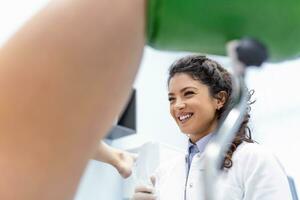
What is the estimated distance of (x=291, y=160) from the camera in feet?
7.05

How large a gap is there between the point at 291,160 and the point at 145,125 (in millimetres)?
797

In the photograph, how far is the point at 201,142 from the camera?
1450 millimetres

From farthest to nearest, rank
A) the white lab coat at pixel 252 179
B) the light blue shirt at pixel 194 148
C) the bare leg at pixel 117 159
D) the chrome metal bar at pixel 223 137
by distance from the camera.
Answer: the light blue shirt at pixel 194 148
the white lab coat at pixel 252 179
the bare leg at pixel 117 159
the chrome metal bar at pixel 223 137

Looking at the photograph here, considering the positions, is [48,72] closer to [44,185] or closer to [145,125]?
[44,185]

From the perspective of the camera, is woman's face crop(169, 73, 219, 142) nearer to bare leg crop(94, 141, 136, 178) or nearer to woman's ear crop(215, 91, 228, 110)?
woman's ear crop(215, 91, 228, 110)

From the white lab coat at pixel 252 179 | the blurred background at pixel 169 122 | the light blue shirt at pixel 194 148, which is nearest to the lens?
the white lab coat at pixel 252 179

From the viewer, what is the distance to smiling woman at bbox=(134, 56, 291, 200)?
4.16 feet

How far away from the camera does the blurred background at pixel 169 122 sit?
214 cm

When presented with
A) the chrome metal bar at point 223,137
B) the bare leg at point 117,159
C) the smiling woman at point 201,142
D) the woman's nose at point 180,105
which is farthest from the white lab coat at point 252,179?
the chrome metal bar at point 223,137

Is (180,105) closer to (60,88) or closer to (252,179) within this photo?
(252,179)

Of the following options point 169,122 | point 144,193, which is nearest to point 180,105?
point 144,193

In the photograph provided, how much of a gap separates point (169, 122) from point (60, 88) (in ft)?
6.94

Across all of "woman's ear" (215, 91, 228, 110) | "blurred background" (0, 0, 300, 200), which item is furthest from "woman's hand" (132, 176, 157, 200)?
"blurred background" (0, 0, 300, 200)

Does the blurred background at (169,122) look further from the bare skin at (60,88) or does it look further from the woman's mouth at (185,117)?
the bare skin at (60,88)
